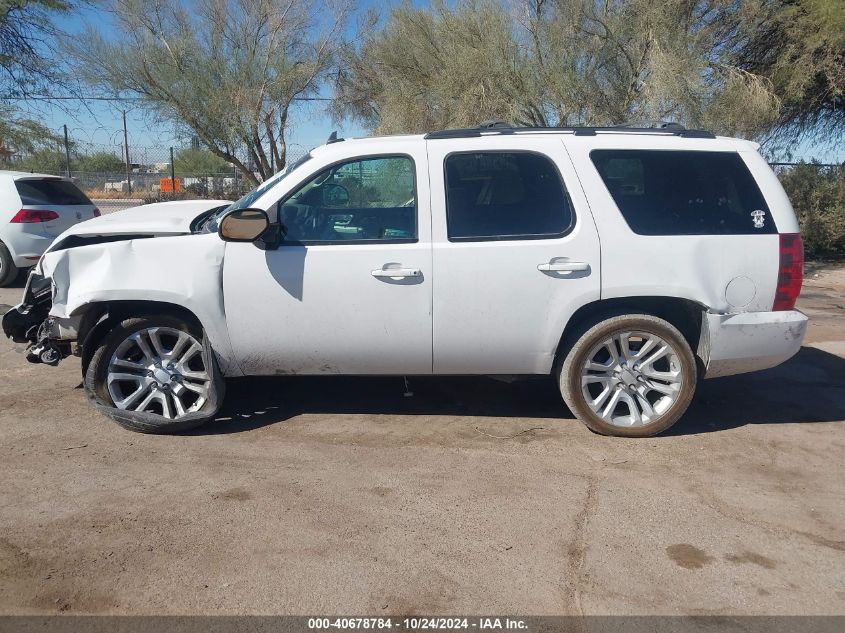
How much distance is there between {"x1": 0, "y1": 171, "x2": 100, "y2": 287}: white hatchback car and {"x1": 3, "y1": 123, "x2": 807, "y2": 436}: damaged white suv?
18.2 ft

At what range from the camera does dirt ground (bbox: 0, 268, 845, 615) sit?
308 centimetres

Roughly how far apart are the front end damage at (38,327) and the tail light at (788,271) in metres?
4.59

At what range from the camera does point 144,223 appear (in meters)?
4.96

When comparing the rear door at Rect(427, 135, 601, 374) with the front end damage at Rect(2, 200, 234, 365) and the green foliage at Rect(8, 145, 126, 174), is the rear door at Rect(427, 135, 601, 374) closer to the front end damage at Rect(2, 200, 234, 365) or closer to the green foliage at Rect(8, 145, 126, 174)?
the front end damage at Rect(2, 200, 234, 365)

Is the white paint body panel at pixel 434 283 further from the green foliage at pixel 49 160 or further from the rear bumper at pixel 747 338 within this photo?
the green foliage at pixel 49 160

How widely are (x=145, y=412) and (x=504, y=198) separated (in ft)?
8.90

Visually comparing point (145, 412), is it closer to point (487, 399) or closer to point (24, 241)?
point (487, 399)

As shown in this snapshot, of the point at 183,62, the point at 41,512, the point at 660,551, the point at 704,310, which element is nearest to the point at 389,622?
the point at 660,551

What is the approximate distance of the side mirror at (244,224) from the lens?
14.2ft

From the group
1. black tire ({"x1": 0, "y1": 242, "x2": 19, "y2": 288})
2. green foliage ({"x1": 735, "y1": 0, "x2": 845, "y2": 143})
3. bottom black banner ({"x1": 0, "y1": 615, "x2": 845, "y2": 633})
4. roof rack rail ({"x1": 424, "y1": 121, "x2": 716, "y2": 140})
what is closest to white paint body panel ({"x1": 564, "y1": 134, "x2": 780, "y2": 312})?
roof rack rail ({"x1": 424, "y1": 121, "x2": 716, "y2": 140})

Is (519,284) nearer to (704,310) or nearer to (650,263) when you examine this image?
(650,263)

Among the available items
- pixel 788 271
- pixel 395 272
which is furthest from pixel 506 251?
pixel 788 271

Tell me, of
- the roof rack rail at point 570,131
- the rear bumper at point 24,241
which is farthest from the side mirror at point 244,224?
the rear bumper at point 24,241

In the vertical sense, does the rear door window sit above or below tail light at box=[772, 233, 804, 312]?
above
